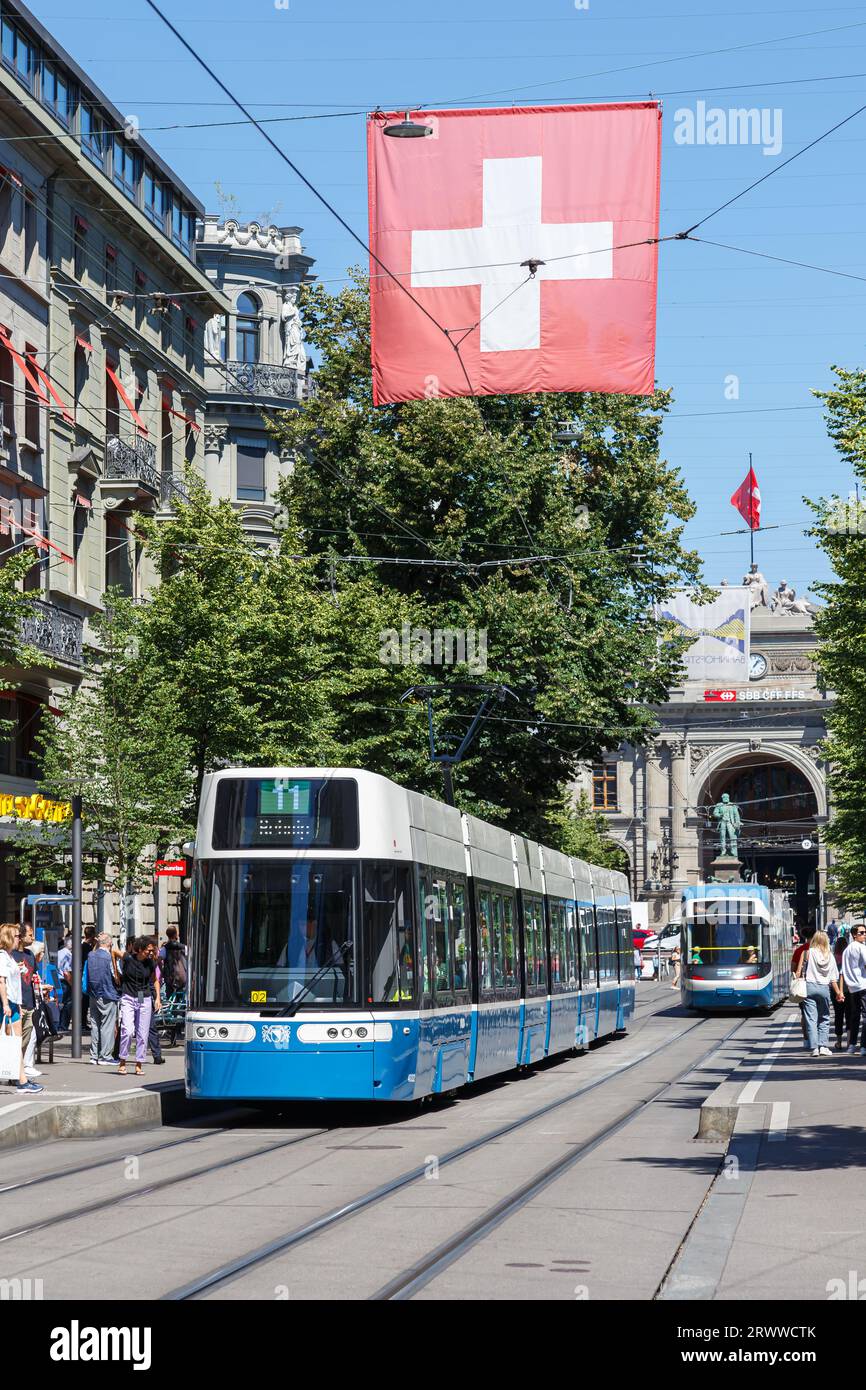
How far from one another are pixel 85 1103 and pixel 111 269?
2829 cm

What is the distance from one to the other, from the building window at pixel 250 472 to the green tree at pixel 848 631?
22.6m

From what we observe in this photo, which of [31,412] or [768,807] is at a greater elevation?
[31,412]

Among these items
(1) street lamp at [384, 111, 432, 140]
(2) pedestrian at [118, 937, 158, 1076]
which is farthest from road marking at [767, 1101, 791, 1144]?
(1) street lamp at [384, 111, 432, 140]

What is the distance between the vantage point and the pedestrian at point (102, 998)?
78.0 ft

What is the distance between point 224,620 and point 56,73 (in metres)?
14.3

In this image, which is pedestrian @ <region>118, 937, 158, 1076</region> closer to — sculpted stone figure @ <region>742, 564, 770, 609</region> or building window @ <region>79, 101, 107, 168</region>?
building window @ <region>79, 101, 107, 168</region>

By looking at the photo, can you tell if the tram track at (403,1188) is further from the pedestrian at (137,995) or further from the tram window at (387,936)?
the pedestrian at (137,995)

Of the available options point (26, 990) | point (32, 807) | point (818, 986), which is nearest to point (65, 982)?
point (32, 807)

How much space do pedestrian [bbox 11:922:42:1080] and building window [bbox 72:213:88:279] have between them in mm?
19462

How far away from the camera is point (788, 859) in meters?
116

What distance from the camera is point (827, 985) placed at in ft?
83.6

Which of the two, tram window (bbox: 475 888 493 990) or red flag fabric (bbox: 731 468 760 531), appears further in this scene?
red flag fabric (bbox: 731 468 760 531)

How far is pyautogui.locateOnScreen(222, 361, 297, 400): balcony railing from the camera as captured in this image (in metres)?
65.6

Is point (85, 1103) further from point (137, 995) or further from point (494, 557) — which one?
point (494, 557)
